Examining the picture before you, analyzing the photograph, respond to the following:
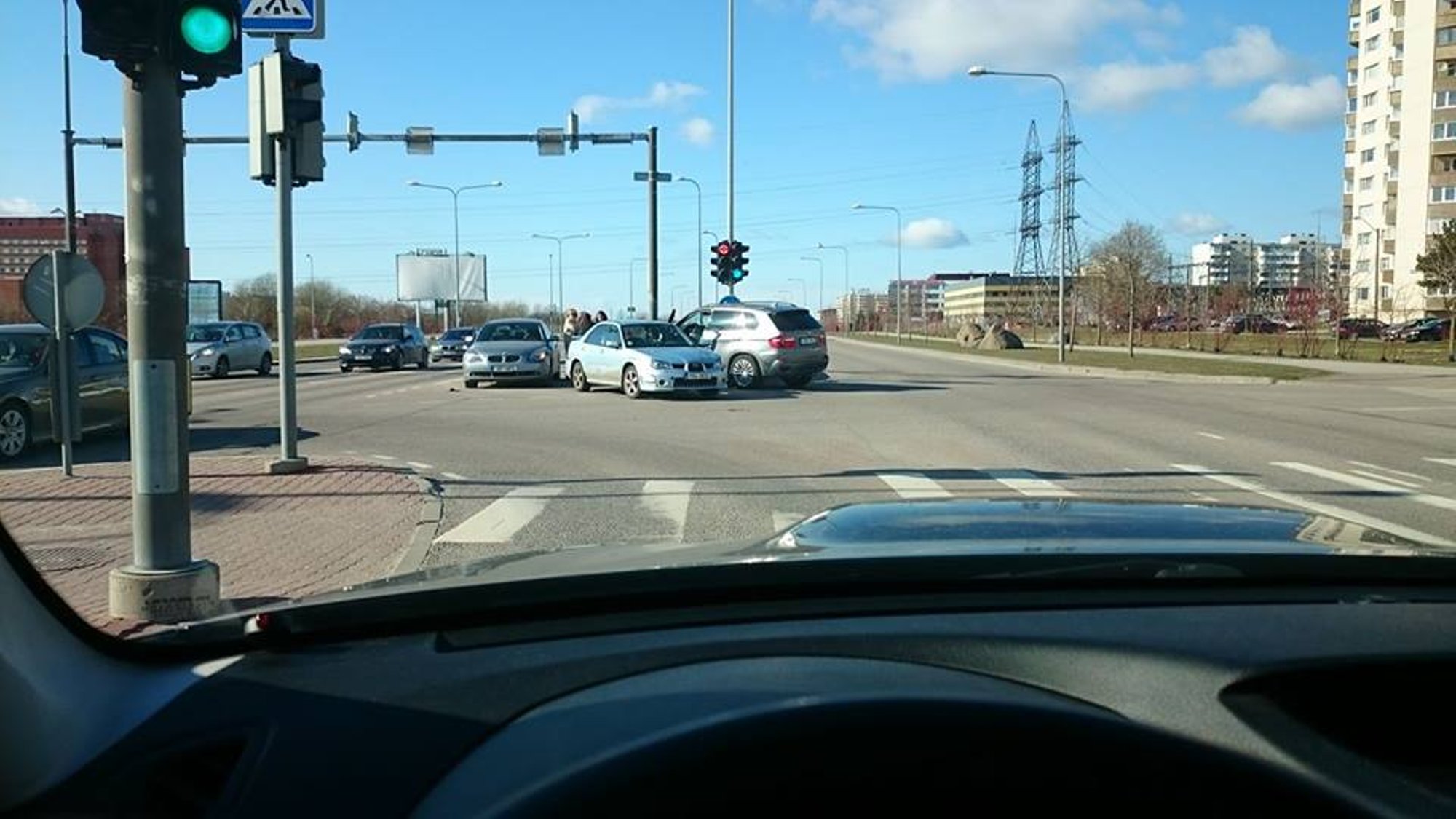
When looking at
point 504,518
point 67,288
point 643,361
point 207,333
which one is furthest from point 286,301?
point 207,333

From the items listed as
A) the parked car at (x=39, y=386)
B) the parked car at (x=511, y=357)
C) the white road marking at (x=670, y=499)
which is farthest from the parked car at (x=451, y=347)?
the white road marking at (x=670, y=499)

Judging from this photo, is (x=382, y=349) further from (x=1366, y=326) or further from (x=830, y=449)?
(x=1366, y=326)

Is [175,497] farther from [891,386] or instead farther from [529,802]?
[891,386]

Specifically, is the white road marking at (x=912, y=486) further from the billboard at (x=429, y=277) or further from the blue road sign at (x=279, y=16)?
the billboard at (x=429, y=277)

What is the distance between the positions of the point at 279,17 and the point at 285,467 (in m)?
4.10

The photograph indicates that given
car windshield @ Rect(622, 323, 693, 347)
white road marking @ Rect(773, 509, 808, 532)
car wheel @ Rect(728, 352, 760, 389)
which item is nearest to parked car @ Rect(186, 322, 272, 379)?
car windshield @ Rect(622, 323, 693, 347)

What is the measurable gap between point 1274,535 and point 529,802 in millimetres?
2105

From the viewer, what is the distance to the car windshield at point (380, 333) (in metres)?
37.0

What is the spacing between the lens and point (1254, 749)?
1737 mm

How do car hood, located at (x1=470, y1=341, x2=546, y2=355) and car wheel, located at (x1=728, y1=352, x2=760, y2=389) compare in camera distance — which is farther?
car hood, located at (x1=470, y1=341, x2=546, y2=355)

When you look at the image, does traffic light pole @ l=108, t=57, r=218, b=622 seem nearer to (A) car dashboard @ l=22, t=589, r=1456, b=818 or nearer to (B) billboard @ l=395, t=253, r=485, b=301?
(A) car dashboard @ l=22, t=589, r=1456, b=818

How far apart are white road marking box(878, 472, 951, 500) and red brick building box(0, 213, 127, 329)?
255 inches

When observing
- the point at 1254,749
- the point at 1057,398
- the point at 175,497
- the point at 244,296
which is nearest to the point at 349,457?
the point at 175,497

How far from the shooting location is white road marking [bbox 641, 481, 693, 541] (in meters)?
8.88
